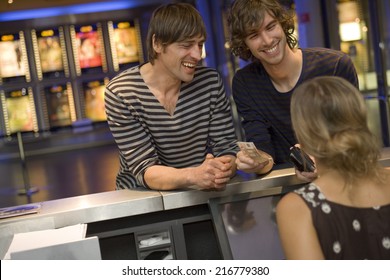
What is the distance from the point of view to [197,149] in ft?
8.64

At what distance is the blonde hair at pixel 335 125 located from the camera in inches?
65.8

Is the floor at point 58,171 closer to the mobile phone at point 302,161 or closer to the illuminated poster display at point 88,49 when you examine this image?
the illuminated poster display at point 88,49

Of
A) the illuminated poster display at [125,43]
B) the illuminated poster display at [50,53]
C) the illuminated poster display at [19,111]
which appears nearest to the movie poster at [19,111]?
the illuminated poster display at [19,111]

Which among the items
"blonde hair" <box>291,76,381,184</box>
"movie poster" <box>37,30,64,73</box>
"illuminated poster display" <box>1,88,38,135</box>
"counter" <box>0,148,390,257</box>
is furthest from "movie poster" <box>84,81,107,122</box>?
"blonde hair" <box>291,76,381,184</box>

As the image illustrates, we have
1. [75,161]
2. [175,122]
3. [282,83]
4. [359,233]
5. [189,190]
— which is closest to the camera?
[359,233]

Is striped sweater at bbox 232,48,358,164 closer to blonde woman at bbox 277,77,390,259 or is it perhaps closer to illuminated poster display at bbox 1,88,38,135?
blonde woman at bbox 277,77,390,259

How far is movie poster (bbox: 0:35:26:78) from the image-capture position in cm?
1218

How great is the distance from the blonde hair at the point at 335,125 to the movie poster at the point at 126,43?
11.2 m

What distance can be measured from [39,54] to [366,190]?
37.2ft

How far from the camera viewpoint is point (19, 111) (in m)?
12.3

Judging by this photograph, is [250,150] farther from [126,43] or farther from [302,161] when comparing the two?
[126,43]

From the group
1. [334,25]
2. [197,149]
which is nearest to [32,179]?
[334,25]

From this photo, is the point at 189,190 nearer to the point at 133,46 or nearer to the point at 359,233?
the point at 359,233

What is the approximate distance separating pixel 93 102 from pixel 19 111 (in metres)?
1.39
